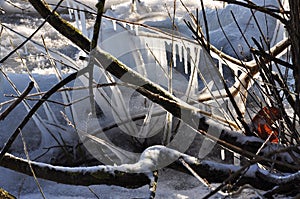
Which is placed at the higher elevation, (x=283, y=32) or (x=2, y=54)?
(x=283, y=32)

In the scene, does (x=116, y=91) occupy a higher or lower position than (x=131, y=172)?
higher

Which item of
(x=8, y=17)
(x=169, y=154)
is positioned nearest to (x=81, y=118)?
(x=169, y=154)

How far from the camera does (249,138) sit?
67.8 inches

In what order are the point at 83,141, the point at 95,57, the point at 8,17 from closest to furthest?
1. the point at 95,57
2. the point at 83,141
3. the point at 8,17

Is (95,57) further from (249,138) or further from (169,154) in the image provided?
(249,138)

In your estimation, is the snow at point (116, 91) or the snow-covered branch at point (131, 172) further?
the snow at point (116, 91)

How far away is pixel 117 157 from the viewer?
2359 mm

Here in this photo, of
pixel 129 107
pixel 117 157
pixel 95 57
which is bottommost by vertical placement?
pixel 117 157

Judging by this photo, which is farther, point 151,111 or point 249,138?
point 151,111

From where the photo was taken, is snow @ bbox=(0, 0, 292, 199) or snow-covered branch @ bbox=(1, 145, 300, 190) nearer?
snow-covered branch @ bbox=(1, 145, 300, 190)

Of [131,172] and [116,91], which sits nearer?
[131,172]

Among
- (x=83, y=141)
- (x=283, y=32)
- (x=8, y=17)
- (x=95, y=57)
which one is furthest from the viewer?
(x=8, y=17)

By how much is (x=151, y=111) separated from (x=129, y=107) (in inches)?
14.6

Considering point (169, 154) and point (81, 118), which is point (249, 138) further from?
point (81, 118)
